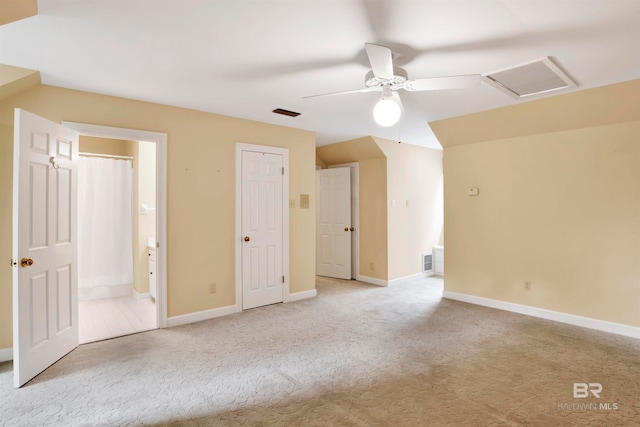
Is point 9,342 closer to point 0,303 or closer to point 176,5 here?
point 0,303

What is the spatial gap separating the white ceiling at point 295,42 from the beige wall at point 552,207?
0.77 m

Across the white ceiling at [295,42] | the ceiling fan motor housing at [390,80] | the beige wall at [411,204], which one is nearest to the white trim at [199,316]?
the white ceiling at [295,42]

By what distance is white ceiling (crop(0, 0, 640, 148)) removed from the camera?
6.32ft

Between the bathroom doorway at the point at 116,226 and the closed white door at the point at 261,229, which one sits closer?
the closed white door at the point at 261,229

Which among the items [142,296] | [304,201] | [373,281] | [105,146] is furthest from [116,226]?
[373,281]

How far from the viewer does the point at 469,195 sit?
4.75m

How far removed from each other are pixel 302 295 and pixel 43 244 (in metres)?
3.09

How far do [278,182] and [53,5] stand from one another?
301 cm

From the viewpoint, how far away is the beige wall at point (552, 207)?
11.5ft

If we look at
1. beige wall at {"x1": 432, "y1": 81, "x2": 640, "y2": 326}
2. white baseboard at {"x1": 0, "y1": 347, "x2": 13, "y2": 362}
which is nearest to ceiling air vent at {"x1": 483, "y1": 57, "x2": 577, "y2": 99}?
beige wall at {"x1": 432, "y1": 81, "x2": 640, "y2": 326}

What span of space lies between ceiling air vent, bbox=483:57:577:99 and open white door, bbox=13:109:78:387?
373 cm

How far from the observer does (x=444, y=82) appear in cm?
238

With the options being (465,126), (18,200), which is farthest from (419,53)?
(18,200)

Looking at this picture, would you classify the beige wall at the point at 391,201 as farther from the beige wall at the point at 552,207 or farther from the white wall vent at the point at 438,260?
the beige wall at the point at 552,207
